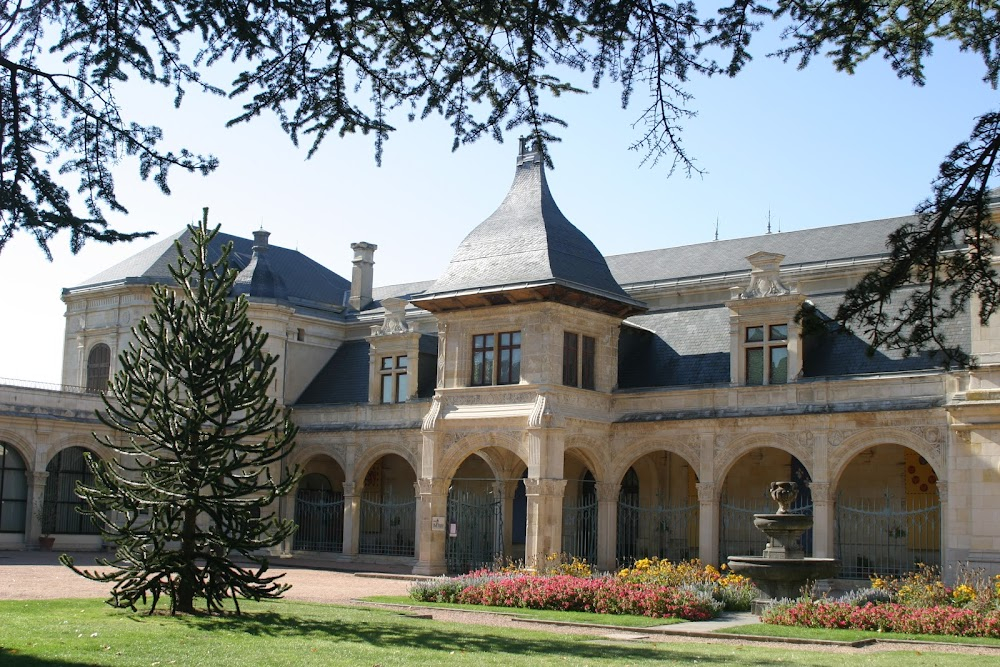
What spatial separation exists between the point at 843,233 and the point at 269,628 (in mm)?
22973

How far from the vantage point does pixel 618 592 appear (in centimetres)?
2025

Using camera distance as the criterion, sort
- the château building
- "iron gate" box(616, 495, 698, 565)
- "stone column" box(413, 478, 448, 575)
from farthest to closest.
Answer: "iron gate" box(616, 495, 698, 565), "stone column" box(413, 478, 448, 575), the château building

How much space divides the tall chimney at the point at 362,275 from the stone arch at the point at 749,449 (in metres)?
16.9

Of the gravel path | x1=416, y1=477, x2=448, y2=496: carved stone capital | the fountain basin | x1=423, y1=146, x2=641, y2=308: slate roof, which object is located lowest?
the gravel path

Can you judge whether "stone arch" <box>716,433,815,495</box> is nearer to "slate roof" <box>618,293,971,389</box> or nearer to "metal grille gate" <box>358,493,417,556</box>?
"slate roof" <box>618,293,971,389</box>

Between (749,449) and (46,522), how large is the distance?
20636 millimetres

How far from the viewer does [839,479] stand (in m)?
28.8

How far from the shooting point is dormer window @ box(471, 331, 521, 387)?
30.6m

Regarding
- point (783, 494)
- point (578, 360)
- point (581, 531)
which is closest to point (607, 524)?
point (581, 531)

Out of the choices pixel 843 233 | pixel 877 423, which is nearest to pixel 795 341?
pixel 877 423

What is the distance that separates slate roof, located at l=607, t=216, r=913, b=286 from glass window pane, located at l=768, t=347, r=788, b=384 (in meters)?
3.66

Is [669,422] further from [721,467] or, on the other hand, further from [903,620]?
[903,620]

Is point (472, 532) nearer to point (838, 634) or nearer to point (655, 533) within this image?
point (655, 533)

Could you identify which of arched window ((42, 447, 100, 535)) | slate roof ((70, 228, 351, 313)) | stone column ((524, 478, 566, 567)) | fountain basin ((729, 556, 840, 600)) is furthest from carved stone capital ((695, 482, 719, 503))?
arched window ((42, 447, 100, 535))
